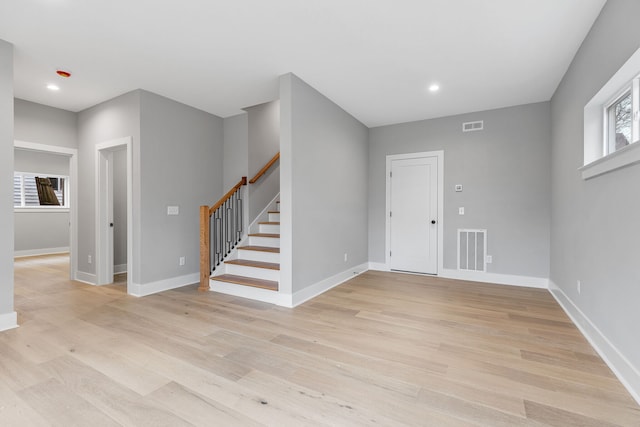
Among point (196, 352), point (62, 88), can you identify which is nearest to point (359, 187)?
point (196, 352)

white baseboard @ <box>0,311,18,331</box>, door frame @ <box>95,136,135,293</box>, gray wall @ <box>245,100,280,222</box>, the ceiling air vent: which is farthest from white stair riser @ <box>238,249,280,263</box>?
the ceiling air vent

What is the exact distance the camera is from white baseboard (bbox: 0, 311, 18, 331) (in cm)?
268

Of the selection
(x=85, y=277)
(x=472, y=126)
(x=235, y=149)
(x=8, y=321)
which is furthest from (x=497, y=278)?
(x=85, y=277)

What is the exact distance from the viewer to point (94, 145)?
14.5 ft

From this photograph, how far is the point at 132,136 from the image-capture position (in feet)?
12.9

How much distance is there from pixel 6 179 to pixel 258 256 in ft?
9.02

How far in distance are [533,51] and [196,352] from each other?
412cm

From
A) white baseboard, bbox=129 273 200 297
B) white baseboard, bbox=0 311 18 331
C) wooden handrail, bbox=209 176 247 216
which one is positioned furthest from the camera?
wooden handrail, bbox=209 176 247 216

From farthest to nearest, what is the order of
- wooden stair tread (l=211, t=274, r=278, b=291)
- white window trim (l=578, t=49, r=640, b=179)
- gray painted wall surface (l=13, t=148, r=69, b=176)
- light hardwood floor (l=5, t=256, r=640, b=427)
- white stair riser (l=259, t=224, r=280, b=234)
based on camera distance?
gray painted wall surface (l=13, t=148, r=69, b=176)
white stair riser (l=259, t=224, r=280, b=234)
wooden stair tread (l=211, t=274, r=278, b=291)
white window trim (l=578, t=49, r=640, b=179)
light hardwood floor (l=5, t=256, r=640, b=427)

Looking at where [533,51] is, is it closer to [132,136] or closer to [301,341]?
[301,341]

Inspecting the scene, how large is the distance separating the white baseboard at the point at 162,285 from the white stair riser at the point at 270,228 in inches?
49.2

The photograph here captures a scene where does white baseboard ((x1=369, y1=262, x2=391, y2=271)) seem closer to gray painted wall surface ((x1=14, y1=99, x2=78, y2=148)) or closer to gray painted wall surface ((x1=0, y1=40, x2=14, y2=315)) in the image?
gray painted wall surface ((x1=0, y1=40, x2=14, y2=315))

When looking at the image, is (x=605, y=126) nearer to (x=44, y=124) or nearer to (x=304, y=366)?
(x=304, y=366)

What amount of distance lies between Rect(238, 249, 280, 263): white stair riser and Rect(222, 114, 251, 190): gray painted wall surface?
44.1 inches
